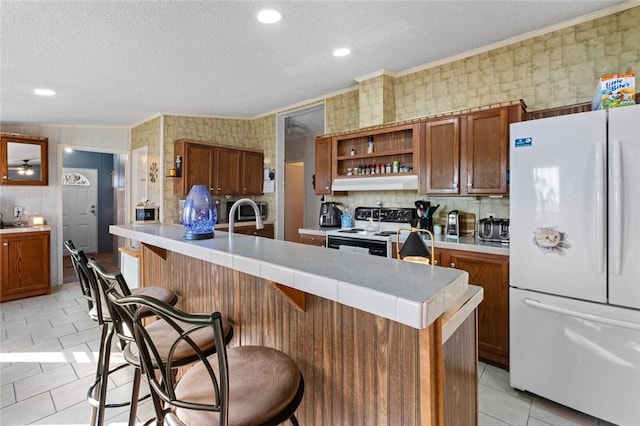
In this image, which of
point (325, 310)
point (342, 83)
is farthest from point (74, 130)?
point (325, 310)

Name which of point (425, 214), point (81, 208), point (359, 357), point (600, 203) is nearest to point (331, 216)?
point (425, 214)

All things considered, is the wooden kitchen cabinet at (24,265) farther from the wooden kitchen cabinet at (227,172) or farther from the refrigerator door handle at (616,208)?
the refrigerator door handle at (616,208)

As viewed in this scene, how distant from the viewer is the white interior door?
7043 millimetres

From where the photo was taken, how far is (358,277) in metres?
0.98

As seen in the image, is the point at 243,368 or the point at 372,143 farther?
→ the point at 372,143

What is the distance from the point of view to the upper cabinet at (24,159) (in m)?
4.50

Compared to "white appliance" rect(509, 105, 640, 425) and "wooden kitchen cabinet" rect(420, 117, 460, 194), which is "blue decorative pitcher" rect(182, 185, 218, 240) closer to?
"white appliance" rect(509, 105, 640, 425)

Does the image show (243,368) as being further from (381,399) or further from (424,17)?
(424,17)

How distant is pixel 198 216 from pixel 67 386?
1.76 metres

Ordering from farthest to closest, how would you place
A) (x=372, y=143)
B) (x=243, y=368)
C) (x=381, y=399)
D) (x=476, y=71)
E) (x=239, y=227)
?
(x=239, y=227)
(x=372, y=143)
(x=476, y=71)
(x=243, y=368)
(x=381, y=399)

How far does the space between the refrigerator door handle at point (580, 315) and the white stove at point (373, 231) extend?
126cm

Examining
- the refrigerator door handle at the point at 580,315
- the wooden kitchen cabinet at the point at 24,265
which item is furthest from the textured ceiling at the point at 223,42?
the refrigerator door handle at the point at 580,315

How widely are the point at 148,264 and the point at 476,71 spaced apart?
349cm

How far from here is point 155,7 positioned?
2.22 metres
